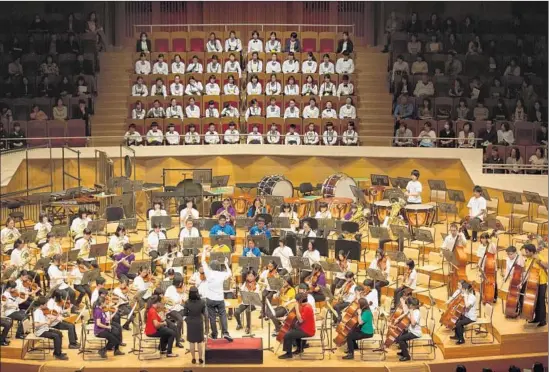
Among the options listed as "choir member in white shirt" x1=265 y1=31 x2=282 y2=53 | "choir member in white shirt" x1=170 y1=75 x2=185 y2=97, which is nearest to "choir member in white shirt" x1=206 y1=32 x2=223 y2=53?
"choir member in white shirt" x1=265 y1=31 x2=282 y2=53

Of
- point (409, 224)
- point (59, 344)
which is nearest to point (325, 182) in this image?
point (409, 224)

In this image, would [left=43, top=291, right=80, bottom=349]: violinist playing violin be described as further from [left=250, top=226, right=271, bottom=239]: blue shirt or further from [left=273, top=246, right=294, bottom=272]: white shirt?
[left=250, top=226, right=271, bottom=239]: blue shirt

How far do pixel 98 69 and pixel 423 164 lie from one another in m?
7.16

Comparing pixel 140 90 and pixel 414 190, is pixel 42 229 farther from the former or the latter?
pixel 414 190

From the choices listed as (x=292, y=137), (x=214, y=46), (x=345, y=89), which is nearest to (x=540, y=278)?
(x=292, y=137)

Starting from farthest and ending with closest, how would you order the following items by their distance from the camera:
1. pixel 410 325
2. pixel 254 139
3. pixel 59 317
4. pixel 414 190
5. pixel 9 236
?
pixel 254 139
pixel 414 190
pixel 9 236
pixel 59 317
pixel 410 325

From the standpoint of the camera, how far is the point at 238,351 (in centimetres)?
1335

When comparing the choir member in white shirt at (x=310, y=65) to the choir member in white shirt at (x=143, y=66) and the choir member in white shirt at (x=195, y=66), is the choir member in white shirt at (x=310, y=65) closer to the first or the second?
the choir member in white shirt at (x=195, y=66)

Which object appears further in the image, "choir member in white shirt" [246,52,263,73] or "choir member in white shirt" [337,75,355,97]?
"choir member in white shirt" [246,52,263,73]

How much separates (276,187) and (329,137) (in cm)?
225

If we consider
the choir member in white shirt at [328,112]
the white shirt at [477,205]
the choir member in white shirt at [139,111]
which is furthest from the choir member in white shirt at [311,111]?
the white shirt at [477,205]

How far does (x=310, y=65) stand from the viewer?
21.8 metres

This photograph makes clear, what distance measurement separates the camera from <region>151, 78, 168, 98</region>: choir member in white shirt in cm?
2127

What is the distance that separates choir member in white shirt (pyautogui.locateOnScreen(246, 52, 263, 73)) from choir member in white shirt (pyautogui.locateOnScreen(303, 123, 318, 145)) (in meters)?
1.87
